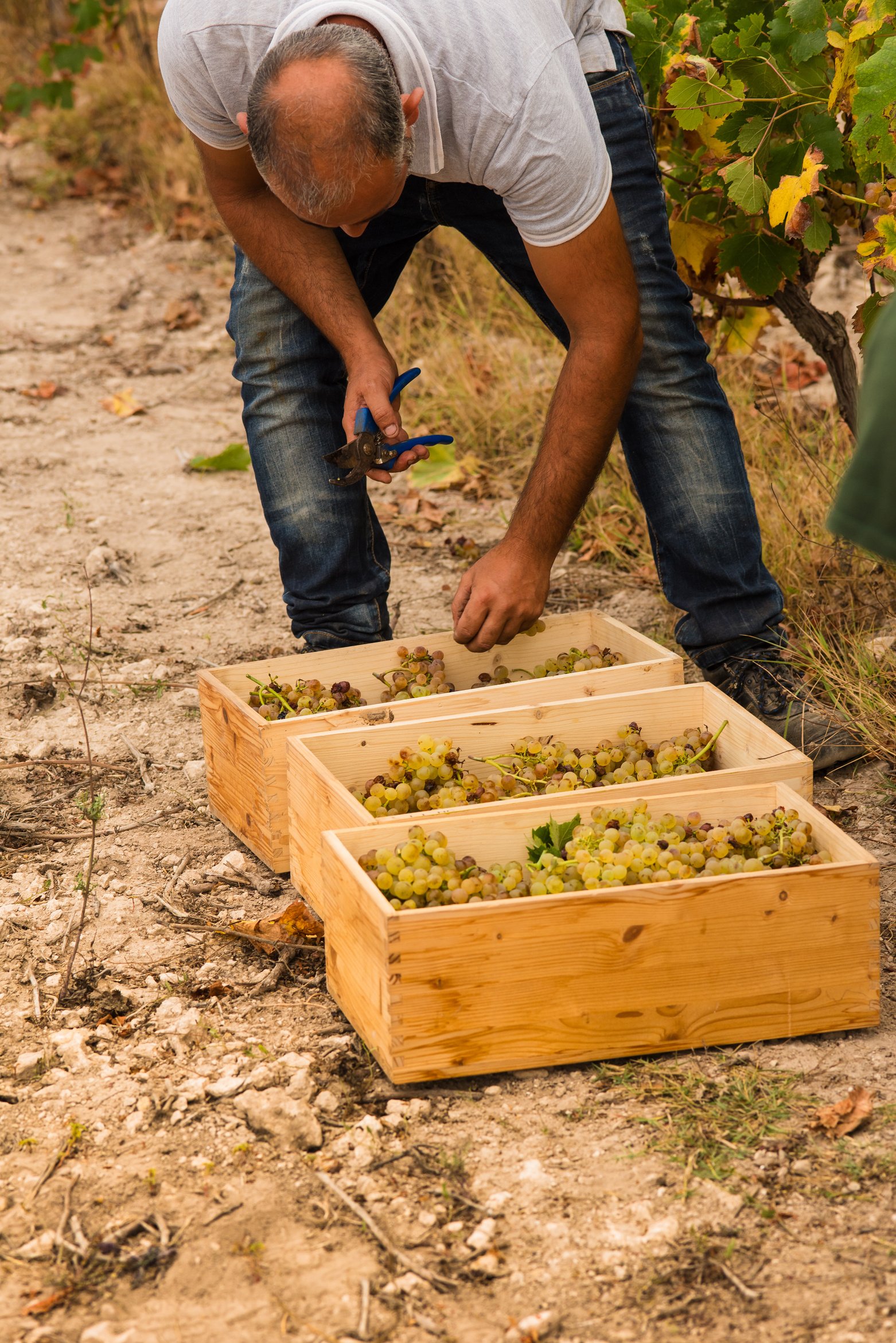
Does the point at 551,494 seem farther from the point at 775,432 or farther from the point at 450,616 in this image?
the point at 775,432

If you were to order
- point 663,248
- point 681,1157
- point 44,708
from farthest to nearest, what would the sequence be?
point 44,708 < point 663,248 < point 681,1157

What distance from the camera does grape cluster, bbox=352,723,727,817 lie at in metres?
2.42

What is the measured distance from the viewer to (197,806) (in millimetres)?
2943

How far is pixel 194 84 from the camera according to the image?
2.66m

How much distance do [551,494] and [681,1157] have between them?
1.30 metres

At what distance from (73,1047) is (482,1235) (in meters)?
0.79

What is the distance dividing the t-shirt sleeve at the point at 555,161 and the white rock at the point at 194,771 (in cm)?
145

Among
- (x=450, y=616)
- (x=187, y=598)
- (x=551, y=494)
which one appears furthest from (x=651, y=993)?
(x=187, y=598)

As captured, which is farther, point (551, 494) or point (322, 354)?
point (322, 354)

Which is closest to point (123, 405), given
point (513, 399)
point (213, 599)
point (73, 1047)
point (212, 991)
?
point (513, 399)

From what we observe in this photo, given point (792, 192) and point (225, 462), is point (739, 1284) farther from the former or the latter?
point (225, 462)

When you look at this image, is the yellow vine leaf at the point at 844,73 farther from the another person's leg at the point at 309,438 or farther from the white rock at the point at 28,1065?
the white rock at the point at 28,1065

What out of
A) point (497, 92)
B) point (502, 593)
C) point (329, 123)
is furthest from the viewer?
point (502, 593)

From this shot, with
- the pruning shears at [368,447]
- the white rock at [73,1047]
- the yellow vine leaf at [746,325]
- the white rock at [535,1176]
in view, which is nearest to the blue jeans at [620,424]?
the pruning shears at [368,447]
